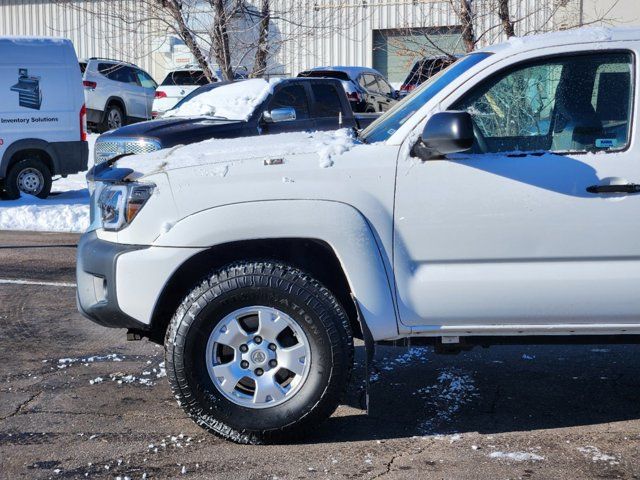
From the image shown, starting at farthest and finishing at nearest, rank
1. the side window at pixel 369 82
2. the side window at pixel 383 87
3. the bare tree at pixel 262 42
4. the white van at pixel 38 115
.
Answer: the side window at pixel 383 87
the side window at pixel 369 82
the bare tree at pixel 262 42
the white van at pixel 38 115

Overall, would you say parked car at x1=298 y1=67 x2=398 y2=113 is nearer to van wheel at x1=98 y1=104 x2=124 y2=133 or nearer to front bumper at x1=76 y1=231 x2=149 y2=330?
van wheel at x1=98 y1=104 x2=124 y2=133

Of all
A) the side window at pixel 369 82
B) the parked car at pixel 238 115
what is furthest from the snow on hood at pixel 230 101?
the side window at pixel 369 82

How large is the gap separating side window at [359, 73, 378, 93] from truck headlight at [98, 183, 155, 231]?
793 inches

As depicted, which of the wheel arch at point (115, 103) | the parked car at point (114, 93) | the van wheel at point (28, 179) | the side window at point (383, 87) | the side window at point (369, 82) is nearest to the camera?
the van wheel at point (28, 179)

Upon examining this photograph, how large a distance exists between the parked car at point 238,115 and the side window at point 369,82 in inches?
440

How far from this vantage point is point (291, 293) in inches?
186

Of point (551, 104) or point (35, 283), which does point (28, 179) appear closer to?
point (35, 283)

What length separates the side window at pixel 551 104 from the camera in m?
4.88

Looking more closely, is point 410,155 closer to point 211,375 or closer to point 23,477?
point 211,375

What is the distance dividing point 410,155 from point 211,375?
141 cm

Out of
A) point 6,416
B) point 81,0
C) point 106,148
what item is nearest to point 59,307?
point 6,416

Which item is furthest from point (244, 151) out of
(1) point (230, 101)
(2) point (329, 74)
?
(2) point (329, 74)

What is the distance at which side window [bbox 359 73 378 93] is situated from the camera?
2511 centimetres

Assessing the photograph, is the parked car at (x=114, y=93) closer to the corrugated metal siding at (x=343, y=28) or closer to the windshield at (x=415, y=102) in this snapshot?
the corrugated metal siding at (x=343, y=28)
